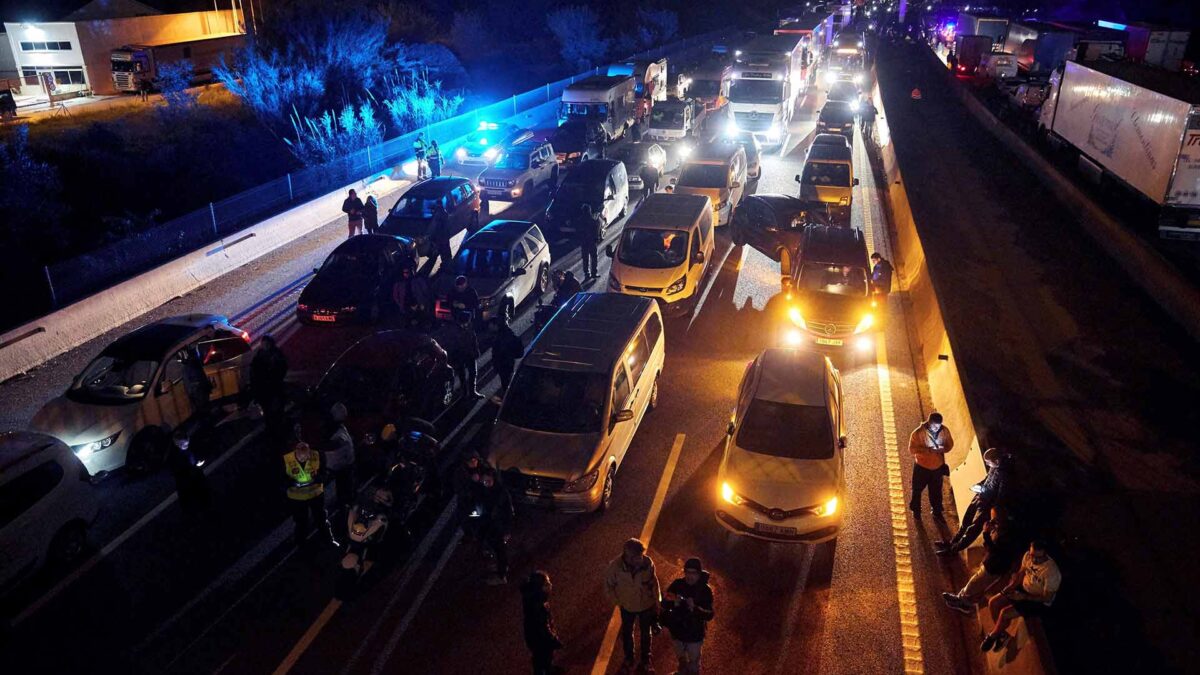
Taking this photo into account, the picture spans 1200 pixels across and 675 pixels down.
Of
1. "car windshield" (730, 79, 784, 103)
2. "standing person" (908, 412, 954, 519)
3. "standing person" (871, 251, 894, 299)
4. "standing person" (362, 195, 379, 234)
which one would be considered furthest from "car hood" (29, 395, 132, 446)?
"car windshield" (730, 79, 784, 103)

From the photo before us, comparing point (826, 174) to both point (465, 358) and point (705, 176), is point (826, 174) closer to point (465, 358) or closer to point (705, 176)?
point (705, 176)

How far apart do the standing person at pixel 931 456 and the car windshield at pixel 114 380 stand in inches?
409

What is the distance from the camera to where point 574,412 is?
9656 mm

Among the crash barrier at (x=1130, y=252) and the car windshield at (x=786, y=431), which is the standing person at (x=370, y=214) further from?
A: the crash barrier at (x=1130, y=252)

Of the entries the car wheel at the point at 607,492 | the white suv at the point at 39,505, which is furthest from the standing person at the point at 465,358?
the white suv at the point at 39,505

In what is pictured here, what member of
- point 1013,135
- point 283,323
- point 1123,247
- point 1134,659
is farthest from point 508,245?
point 1013,135

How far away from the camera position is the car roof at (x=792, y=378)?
966 cm

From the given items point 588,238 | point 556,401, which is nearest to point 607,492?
point 556,401

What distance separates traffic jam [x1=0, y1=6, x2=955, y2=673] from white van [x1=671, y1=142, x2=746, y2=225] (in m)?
0.11

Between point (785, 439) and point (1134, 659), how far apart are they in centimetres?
398

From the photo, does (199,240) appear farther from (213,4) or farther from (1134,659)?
(213,4)

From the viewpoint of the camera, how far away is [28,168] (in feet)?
69.8

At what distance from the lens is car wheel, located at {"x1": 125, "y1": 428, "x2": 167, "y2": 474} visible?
410 inches

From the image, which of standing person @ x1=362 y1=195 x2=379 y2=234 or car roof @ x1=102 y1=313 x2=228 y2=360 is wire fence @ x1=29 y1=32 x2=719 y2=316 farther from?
car roof @ x1=102 y1=313 x2=228 y2=360
